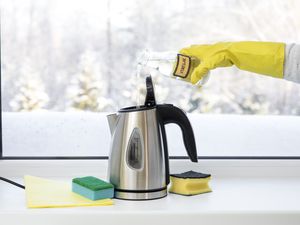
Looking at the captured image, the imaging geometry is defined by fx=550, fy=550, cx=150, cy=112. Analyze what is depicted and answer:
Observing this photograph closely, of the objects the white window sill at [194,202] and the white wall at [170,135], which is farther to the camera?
the white wall at [170,135]

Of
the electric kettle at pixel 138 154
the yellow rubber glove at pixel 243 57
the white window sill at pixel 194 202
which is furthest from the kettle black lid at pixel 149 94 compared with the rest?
the white window sill at pixel 194 202

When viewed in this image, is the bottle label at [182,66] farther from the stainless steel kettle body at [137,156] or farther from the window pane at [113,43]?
the window pane at [113,43]

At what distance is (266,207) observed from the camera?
1203 millimetres

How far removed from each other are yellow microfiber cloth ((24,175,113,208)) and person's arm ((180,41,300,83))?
37cm

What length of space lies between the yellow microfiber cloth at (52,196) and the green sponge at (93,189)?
0.01 m

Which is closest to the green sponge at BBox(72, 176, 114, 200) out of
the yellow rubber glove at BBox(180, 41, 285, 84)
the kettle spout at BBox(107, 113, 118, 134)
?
the kettle spout at BBox(107, 113, 118, 134)

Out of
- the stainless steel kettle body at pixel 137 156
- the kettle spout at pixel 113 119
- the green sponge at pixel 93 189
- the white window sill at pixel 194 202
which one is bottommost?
the white window sill at pixel 194 202

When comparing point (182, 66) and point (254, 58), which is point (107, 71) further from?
point (254, 58)

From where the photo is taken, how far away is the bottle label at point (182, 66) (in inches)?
52.1

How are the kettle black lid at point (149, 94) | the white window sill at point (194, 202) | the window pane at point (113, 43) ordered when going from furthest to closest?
the window pane at point (113, 43) → the kettle black lid at point (149, 94) → the white window sill at point (194, 202)

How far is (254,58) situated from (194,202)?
0.38 metres

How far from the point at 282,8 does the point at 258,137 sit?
39cm

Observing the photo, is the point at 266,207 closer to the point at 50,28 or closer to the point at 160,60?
the point at 160,60

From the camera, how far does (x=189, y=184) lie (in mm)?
1290
